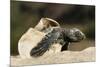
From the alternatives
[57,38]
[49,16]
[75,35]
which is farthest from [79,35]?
[49,16]

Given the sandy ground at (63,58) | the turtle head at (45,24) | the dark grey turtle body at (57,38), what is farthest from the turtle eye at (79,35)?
the turtle head at (45,24)

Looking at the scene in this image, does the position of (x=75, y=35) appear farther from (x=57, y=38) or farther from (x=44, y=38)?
(x=44, y=38)

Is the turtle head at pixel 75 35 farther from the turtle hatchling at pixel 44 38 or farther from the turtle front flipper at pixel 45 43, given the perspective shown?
the turtle front flipper at pixel 45 43

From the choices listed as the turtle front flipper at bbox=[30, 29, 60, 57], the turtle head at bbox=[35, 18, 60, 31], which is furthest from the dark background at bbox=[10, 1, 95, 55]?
the turtle front flipper at bbox=[30, 29, 60, 57]

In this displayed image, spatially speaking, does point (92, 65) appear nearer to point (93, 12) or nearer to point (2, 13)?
point (93, 12)

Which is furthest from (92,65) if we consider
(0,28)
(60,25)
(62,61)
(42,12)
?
(0,28)

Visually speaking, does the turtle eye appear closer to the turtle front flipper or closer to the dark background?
the dark background
